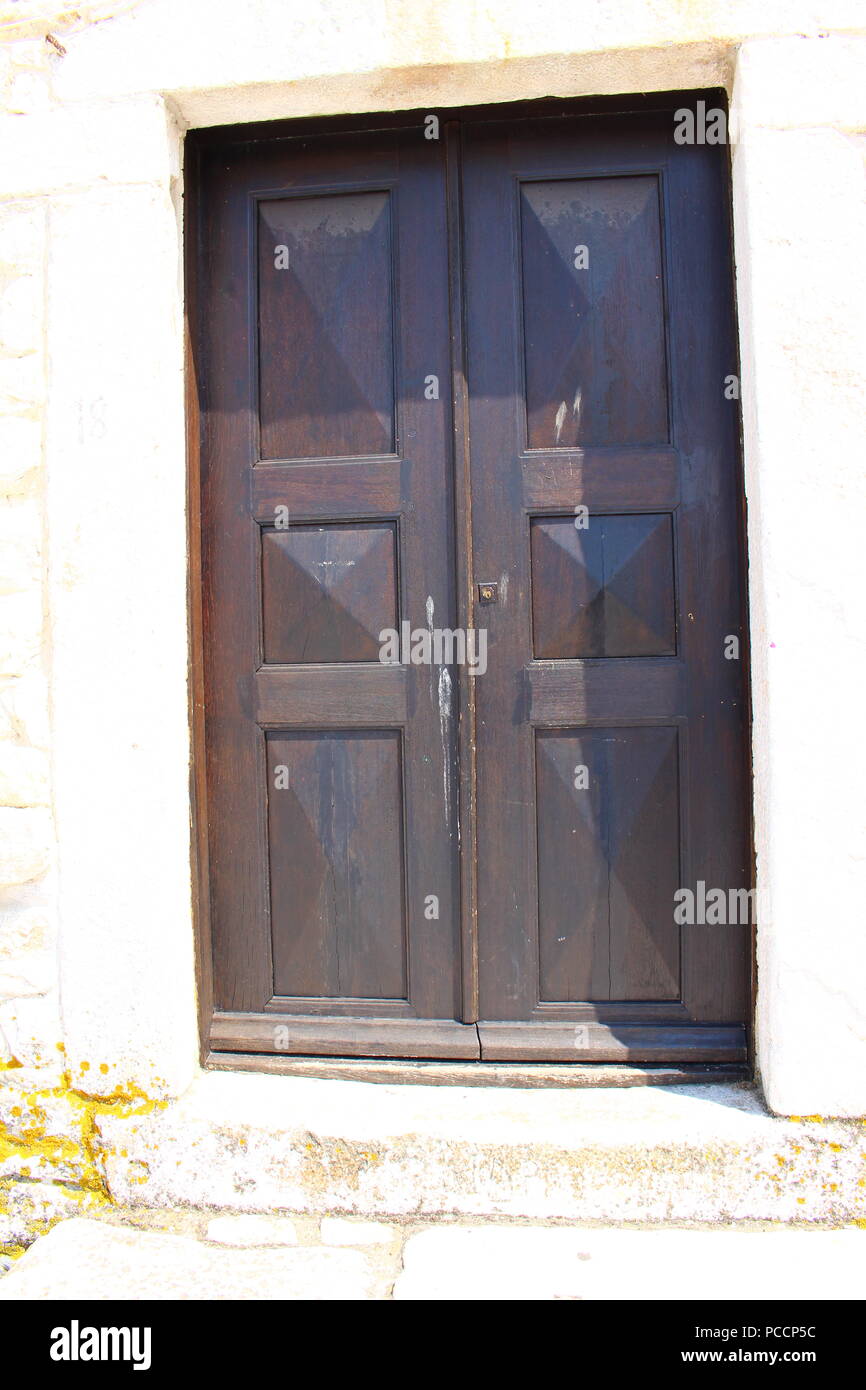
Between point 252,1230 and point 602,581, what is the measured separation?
183cm

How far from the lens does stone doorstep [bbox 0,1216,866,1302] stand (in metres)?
1.77

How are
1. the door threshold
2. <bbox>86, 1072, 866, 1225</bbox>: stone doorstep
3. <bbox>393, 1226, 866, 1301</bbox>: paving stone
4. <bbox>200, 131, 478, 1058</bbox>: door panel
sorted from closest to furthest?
<bbox>393, 1226, 866, 1301</bbox>: paving stone
<bbox>86, 1072, 866, 1225</bbox>: stone doorstep
the door threshold
<bbox>200, 131, 478, 1058</bbox>: door panel

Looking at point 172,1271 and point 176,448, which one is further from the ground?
point 176,448

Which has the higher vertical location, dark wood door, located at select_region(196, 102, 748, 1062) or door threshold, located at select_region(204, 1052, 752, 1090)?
dark wood door, located at select_region(196, 102, 748, 1062)

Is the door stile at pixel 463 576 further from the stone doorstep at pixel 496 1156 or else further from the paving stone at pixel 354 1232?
the paving stone at pixel 354 1232

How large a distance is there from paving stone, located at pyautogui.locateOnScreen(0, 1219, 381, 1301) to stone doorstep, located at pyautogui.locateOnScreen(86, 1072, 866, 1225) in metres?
0.14

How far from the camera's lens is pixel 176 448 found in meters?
2.21

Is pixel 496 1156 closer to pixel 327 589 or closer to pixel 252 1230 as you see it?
pixel 252 1230

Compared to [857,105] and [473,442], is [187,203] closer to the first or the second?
[473,442]

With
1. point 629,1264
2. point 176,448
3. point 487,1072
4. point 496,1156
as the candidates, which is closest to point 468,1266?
point 496,1156

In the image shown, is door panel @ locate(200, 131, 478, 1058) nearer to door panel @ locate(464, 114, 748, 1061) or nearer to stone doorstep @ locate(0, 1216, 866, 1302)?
door panel @ locate(464, 114, 748, 1061)

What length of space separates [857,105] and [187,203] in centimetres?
168

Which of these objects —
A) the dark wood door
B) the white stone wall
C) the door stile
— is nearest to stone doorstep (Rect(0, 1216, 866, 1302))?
the white stone wall

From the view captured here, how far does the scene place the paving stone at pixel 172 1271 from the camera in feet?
5.86
